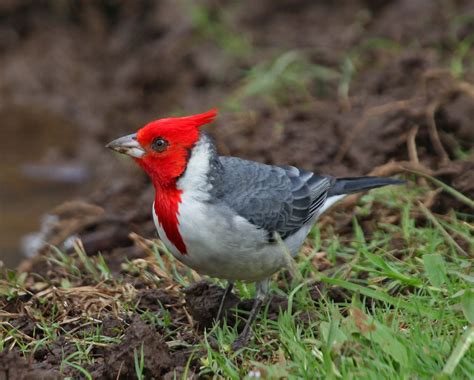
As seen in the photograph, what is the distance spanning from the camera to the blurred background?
639cm

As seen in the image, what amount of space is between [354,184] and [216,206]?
1.16 metres

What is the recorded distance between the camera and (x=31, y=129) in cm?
1074

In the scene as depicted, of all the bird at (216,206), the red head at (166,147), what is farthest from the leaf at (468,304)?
the red head at (166,147)

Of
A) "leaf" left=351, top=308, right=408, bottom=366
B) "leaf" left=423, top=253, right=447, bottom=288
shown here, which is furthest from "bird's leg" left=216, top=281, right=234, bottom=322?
"leaf" left=423, top=253, right=447, bottom=288

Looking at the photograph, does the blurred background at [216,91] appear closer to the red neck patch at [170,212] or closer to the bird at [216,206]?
the bird at [216,206]

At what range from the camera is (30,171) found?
394 inches

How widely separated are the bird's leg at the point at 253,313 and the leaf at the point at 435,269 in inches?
32.0

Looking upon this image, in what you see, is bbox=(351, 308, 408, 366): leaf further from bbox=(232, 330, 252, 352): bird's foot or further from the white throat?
the white throat

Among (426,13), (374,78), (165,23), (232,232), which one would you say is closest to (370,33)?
(426,13)

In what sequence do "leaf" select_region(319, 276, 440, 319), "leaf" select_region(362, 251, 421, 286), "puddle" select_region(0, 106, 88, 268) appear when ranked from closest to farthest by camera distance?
"leaf" select_region(319, 276, 440, 319), "leaf" select_region(362, 251, 421, 286), "puddle" select_region(0, 106, 88, 268)

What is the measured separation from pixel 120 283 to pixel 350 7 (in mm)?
5484

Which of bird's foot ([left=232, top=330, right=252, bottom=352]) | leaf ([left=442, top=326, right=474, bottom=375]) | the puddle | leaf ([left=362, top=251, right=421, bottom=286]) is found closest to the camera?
leaf ([left=442, top=326, right=474, bottom=375])

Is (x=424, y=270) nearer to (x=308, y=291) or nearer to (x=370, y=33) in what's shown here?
(x=308, y=291)

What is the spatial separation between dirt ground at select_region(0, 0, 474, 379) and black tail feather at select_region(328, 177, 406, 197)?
54cm
